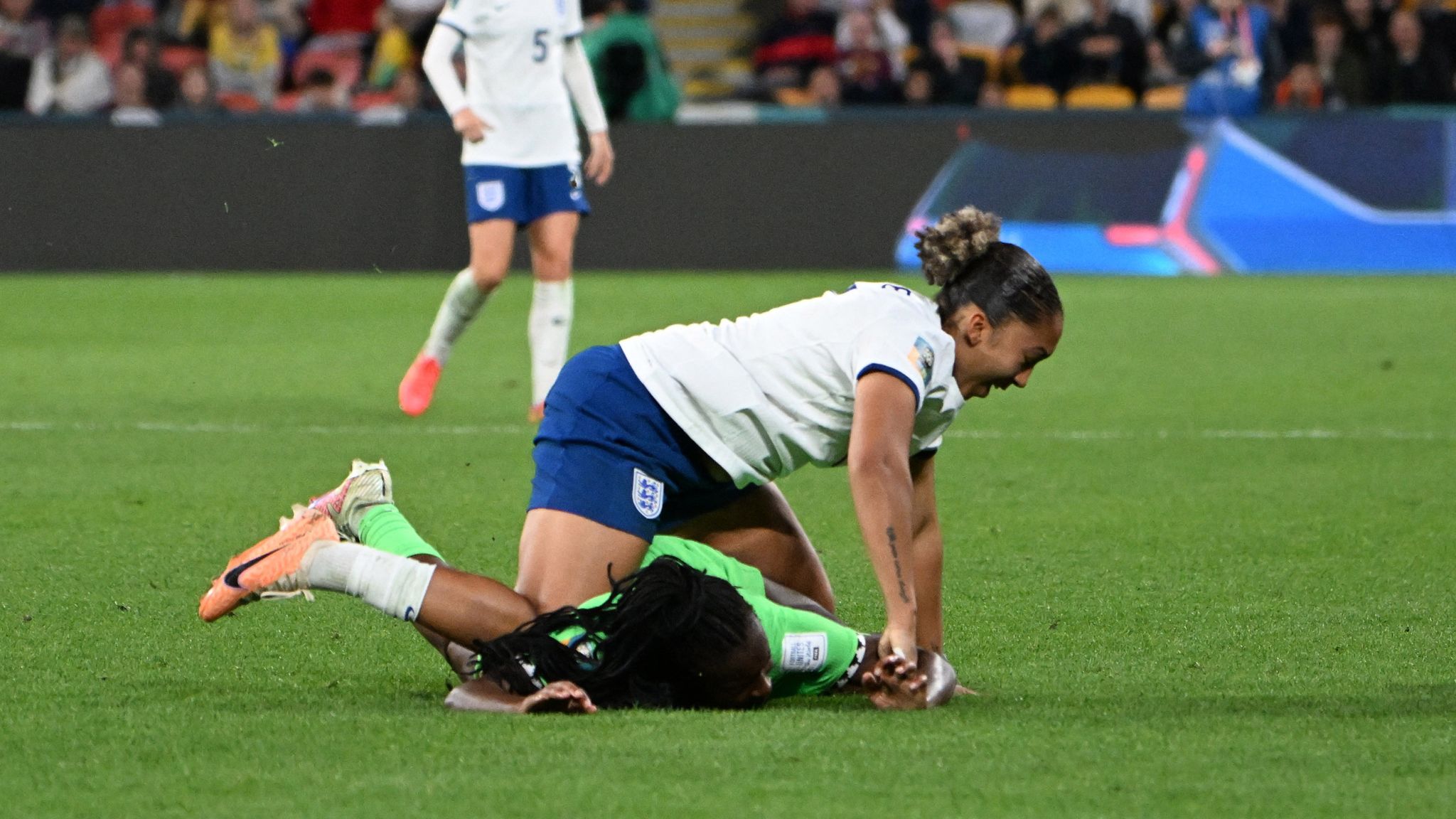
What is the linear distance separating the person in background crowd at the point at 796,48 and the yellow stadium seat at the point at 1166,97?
2830mm

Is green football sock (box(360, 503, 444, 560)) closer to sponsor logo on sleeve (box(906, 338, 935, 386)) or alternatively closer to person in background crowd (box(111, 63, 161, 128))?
sponsor logo on sleeve (box(906, 338, 935, 386))

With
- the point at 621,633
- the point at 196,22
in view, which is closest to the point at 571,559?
the point at 621,633

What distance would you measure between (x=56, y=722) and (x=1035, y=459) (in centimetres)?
460

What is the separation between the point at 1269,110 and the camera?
15305mm

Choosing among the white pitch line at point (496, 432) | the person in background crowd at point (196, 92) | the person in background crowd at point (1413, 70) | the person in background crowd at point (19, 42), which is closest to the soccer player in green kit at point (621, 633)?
the white pitch line at point (496, 432)

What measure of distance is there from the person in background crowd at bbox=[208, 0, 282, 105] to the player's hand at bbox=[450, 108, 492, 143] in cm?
915

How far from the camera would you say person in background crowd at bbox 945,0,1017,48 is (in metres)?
19.0

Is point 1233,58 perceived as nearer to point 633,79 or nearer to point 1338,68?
point 1338,68

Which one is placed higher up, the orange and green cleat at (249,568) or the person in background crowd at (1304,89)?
the orange and green cleat at (249,568)

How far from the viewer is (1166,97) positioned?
16.9 metres

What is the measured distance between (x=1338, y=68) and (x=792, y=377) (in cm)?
1404

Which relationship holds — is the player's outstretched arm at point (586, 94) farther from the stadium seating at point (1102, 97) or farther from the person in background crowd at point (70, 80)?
the person in background crowd at point (70, 80)

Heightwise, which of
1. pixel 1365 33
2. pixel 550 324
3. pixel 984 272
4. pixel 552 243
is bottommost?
pixel 1365 33

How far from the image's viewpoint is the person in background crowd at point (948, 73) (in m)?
17.2
